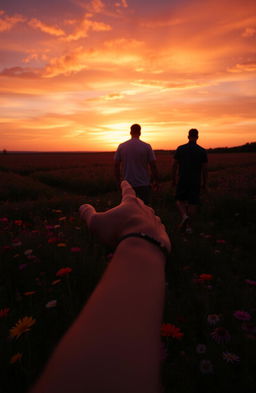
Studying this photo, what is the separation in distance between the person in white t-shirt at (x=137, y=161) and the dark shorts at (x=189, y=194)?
1.15m

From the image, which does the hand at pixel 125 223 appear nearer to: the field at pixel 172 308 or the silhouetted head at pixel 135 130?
the field at pixel 172 308

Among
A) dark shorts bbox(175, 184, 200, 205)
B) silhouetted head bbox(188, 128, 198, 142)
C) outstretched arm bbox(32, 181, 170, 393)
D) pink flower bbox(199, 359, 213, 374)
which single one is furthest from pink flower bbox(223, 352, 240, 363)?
silhouetted head bbox(188, 128, 198, 142)

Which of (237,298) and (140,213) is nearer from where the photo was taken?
(140,213)

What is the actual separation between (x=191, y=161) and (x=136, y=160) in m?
1.68

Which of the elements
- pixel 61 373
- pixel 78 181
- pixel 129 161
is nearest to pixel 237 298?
pixel 61 373

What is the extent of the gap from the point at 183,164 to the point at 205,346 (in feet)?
17.4

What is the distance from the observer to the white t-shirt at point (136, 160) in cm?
572

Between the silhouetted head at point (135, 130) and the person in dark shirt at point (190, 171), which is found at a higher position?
the silhouetted head at point (135, 130)

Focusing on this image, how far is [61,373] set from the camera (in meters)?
0.39

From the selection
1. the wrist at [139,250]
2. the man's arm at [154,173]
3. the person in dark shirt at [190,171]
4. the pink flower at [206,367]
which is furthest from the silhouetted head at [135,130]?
the wrist at [139,250]

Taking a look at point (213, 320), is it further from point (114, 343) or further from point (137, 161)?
point (137, 161)

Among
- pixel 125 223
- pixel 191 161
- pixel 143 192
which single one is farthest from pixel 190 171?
pixel 125 223

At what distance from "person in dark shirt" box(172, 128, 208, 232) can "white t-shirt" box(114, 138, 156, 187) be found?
49.5 inches

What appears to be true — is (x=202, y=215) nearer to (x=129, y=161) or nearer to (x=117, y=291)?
(x=129, y=161)
